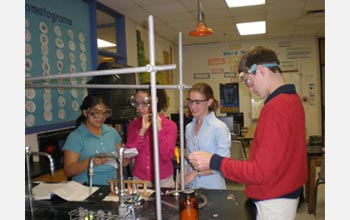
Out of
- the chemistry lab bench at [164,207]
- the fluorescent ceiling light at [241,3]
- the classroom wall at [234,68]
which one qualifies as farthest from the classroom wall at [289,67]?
the chemistry lab bench at [164,207]

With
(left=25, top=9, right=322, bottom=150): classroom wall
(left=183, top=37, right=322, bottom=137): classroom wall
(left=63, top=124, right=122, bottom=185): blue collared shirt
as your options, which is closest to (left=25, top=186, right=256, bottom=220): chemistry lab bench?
(left=63, top=124, right=122, bottom=185): blue collared shirt

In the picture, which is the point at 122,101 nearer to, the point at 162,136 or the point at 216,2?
the point at 162,136

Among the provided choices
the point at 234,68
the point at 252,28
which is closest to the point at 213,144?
the point at 252,28

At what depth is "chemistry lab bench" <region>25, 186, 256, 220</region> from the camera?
1475 millimetres

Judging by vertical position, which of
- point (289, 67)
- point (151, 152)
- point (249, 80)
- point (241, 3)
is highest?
point (241, 3)

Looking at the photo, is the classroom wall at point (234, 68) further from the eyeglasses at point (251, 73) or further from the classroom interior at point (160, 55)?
the eyeglasses at point (251, 73)

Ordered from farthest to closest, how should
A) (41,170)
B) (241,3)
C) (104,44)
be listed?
(104,44) < (241,3) < (41,170)

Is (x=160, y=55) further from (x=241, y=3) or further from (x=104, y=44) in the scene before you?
(x=241, y=3)

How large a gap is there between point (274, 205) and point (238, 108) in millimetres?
6482

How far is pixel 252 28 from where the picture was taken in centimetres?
621

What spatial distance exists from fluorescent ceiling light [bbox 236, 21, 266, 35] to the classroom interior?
0.46 ft

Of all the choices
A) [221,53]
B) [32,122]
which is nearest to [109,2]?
[32,122]

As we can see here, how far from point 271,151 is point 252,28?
5.44 metres

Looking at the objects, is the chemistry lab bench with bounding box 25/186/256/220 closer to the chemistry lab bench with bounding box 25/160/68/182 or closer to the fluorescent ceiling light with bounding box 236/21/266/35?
the chemistry lab bench with bounding box 25/160/68/182
